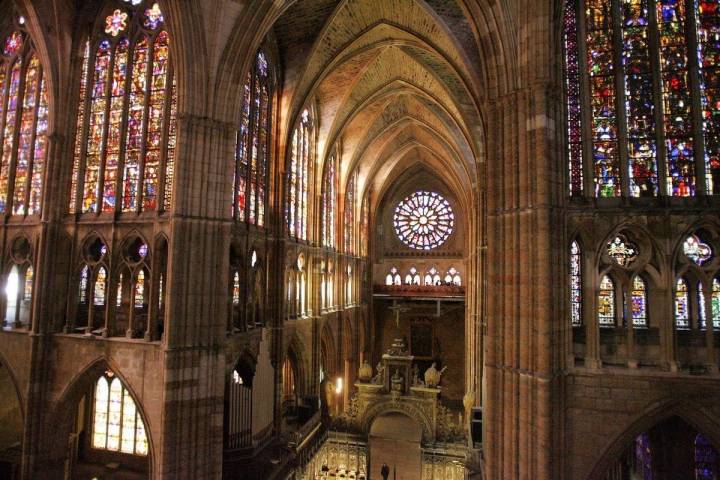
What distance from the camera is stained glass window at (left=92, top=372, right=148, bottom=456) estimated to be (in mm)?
13742

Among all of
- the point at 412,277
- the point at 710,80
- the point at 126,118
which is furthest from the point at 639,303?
the point at 412,277

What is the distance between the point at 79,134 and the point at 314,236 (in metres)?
10.7

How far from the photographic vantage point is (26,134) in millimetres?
14305

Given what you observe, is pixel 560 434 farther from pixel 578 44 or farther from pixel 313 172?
pixel 313 172

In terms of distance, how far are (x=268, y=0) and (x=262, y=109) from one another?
15.0ft

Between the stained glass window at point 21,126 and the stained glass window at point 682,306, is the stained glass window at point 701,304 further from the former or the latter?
the stained glass window at point 21,126

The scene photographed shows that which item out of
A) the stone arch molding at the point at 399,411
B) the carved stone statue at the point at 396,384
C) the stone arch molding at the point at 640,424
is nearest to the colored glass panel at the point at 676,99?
the stone arch molding at the point at 640,424

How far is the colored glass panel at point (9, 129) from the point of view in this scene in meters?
14.4

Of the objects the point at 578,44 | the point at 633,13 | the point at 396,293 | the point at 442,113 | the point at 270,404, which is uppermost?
the point at 442,113

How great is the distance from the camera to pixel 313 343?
2058 cm

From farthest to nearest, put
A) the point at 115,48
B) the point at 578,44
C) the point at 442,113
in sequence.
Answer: the point at 442,113 < the point at 115,48 < the point at 578,44

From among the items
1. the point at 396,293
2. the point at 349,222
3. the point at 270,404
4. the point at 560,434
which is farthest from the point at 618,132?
the point at 396,293

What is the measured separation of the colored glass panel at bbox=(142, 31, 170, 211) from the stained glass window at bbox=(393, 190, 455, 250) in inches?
991

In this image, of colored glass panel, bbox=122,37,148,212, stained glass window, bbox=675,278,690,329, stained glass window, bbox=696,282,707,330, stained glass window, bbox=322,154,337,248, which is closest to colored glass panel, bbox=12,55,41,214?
colored glass panel, bbox=122,37,148,212
